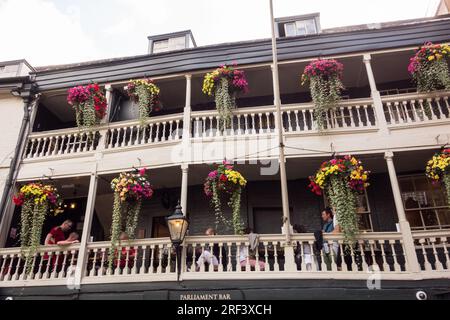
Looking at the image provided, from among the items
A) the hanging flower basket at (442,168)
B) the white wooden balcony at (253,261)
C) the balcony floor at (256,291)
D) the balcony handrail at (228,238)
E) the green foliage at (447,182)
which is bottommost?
the balcony floor at (256,291)

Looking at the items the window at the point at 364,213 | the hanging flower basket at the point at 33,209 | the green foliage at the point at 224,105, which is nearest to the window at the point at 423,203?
the window at the point at 364,213

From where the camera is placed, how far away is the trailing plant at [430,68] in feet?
26.6

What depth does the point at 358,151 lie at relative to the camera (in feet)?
27.1

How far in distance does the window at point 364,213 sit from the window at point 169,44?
775 centimetres

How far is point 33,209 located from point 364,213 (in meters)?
8.74

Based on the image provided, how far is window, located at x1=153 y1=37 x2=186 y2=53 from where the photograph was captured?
12680 millimetres

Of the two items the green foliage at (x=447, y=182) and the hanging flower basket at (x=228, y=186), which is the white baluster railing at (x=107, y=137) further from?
the green foliage at (x=447, y=182)

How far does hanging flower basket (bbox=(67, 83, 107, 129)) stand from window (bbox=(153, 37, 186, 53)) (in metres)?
3.88

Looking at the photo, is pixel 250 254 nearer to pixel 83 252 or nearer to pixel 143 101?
pixel 83 252

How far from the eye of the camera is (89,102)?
960 centimetres
